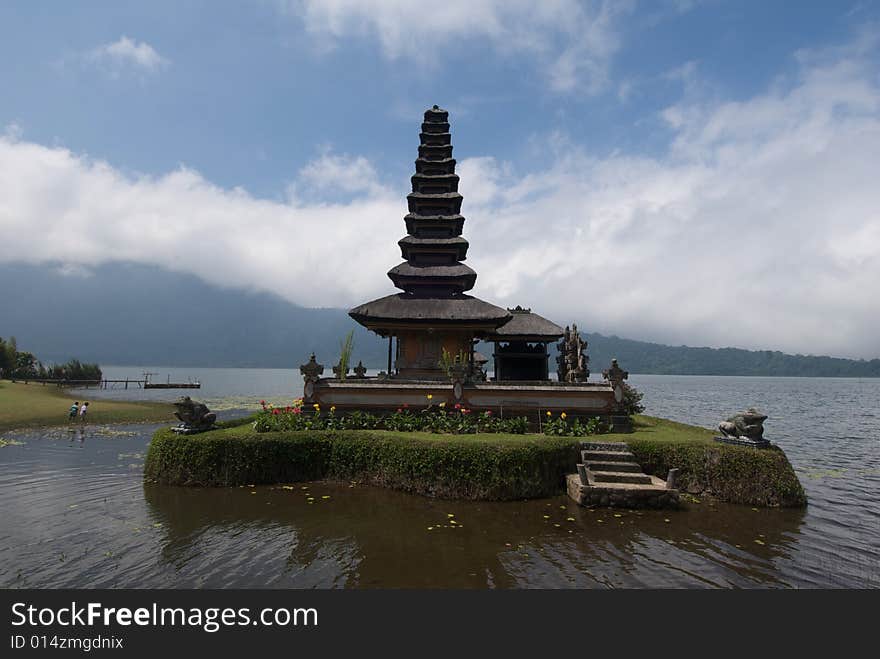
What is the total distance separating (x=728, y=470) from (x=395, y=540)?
10.3 m

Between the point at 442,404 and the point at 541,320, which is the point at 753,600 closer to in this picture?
the point at 442,404

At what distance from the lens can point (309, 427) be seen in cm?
1691

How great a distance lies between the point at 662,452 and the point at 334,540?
420 inches

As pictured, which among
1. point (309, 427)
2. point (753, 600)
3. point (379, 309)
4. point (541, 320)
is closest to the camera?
point (753, 600)

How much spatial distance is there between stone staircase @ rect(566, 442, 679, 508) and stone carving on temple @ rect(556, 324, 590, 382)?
31.8ft

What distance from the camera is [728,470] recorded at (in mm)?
13539

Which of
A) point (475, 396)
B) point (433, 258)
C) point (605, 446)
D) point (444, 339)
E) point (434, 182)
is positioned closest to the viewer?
point (605, 446)

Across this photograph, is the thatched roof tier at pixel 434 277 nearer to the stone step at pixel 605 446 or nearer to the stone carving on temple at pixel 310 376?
the stone carving on temple at pixel 310 376

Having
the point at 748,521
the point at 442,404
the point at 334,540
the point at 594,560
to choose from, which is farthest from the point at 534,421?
the point at 334,540

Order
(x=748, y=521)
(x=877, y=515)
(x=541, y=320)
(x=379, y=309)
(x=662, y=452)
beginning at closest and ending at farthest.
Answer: (x=748, y=521) < (x=877, y=515) < (x=662, y=452) < (x=379, y=309) < (x=541, y=320)

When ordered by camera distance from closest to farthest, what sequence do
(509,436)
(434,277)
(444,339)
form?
1. (509,436)
2. (444,339)
3. (434,277)

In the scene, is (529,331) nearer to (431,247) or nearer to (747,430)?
(431,247)

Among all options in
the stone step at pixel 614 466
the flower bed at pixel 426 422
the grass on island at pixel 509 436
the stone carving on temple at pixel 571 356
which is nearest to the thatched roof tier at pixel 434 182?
the stone carving on temple at pixel 571 356

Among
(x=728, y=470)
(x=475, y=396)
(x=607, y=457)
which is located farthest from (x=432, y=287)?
(x=728, y=470)
